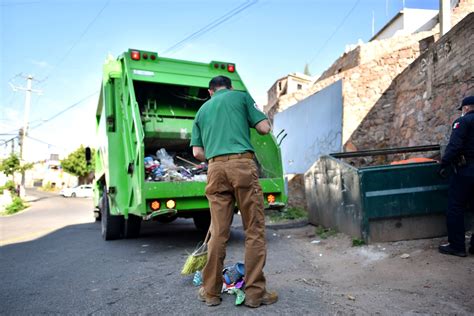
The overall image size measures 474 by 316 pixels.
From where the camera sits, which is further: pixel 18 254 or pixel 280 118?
pixel 280 118

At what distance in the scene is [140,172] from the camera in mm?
4129

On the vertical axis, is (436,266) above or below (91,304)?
above

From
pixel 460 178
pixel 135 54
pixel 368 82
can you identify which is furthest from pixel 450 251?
pixel 368 82

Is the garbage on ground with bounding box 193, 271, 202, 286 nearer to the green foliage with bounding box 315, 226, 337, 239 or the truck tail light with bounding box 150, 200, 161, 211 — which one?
the truck tail light with bounding box 150, 200, 161, 211

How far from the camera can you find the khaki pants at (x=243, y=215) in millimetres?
2457

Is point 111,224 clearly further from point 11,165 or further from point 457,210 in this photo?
point 11,165

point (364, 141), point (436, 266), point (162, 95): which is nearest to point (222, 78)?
point (436, 266)

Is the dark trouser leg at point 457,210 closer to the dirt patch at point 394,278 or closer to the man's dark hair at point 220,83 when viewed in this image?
the dirt patch at point 394,278

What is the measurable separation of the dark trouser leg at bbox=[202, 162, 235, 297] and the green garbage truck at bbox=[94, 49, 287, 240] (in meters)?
1.70

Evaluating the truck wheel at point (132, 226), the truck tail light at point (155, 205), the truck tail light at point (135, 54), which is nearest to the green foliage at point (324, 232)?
the truck tail light at point (155, 205)

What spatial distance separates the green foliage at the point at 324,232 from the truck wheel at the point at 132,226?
2.66 m

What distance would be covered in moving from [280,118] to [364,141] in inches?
163

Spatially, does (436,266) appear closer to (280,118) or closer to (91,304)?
(91,304)

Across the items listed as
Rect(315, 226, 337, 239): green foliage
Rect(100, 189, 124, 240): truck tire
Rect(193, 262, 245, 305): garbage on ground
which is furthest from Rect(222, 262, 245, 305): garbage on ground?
Rect(100, 189, 124, 240): truck tire
